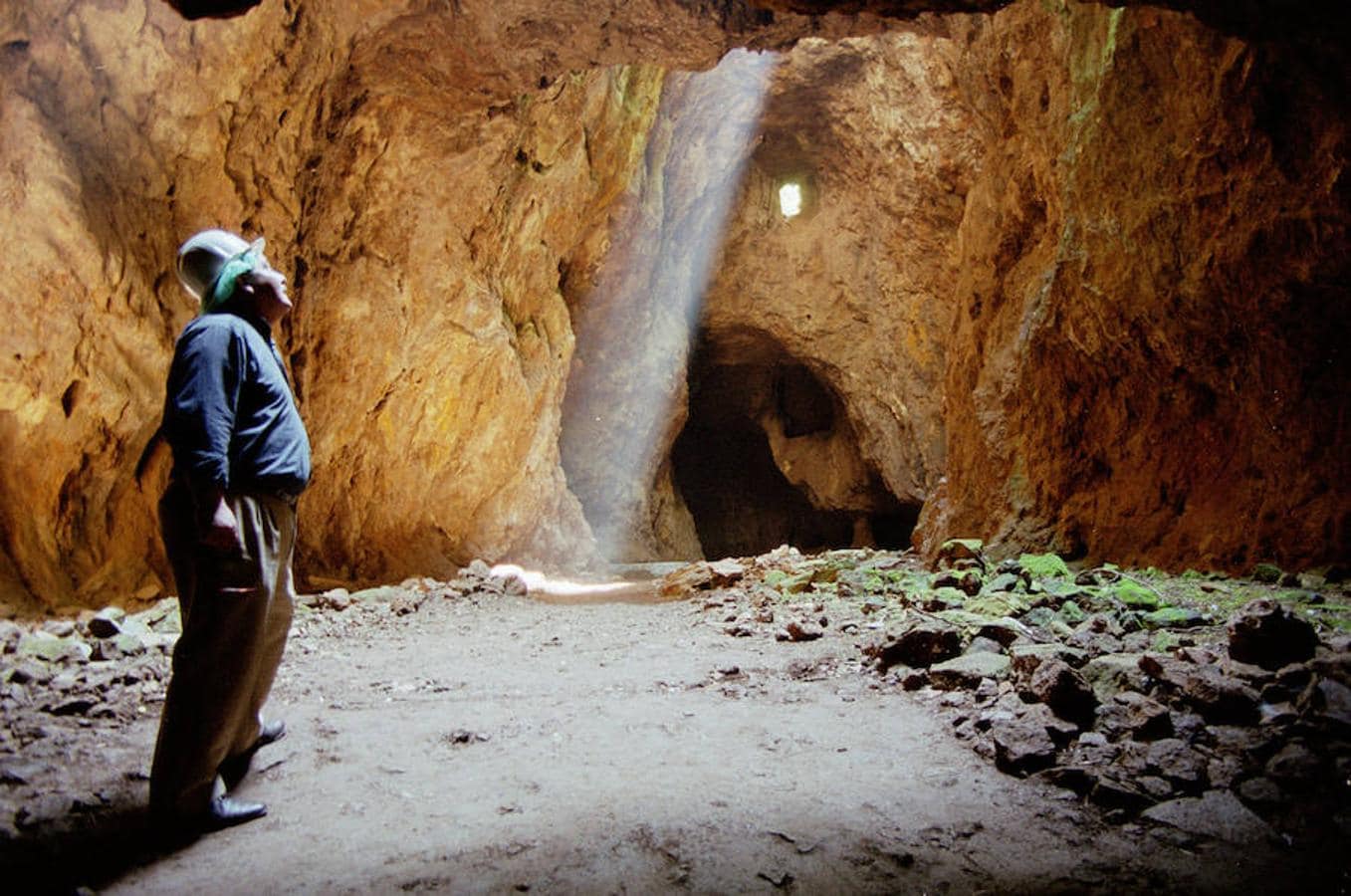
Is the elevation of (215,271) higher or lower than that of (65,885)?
higher

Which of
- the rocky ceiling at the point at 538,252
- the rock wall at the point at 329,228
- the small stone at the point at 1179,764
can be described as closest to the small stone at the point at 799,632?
the small stone at the point at 1179,764

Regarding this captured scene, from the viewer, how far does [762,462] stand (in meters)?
20.0

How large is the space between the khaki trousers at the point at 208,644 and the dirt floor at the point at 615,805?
0.16 meters

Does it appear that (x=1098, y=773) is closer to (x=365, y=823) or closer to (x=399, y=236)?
(x=365, y=823)

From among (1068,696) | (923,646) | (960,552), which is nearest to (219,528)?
(1068,696)

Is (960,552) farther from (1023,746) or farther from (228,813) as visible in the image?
(228,813)

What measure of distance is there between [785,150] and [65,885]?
17639 millimetres

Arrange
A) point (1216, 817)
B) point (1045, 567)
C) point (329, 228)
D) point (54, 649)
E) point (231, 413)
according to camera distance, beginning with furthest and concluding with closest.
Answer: point (329, 228) → point (1045, 567) → point (54, 649) → point (231, 413) → point (1216, 817)

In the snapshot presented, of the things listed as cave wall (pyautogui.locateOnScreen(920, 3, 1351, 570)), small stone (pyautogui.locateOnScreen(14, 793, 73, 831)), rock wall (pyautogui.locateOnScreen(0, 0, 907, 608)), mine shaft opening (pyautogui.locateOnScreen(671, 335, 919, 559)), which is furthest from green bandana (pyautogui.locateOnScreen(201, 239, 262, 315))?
mine shaft opening (pyautogui.locateOnScreen(671, 335, 919, 559))

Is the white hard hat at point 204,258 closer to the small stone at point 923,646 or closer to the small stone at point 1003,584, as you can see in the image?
the small stone at point 923,646

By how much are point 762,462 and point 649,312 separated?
6.53 m

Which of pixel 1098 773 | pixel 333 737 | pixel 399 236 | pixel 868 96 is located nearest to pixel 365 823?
pixel 333 737

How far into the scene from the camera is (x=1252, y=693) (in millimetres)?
2117

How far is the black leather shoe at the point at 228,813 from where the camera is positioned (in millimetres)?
1923
